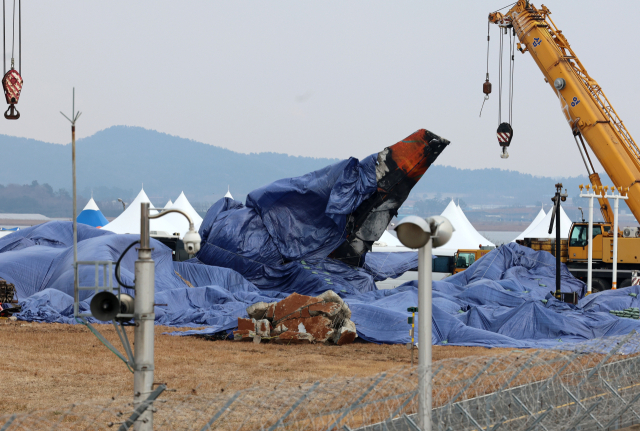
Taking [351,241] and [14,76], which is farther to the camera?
[351,241]

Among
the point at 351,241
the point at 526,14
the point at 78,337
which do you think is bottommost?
the point at 78,337

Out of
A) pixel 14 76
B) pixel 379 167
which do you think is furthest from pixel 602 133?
pixel 14 76

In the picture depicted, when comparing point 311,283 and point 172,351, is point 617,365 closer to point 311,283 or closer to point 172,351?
point 172,351

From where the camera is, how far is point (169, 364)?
14.7 m

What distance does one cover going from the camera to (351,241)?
29.0 meters

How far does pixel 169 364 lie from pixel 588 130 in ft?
60.9

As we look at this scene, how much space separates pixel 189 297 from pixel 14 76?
9.60m

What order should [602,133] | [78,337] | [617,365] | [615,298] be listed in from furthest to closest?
[602,133], [615,298], [78,337], [617,365]

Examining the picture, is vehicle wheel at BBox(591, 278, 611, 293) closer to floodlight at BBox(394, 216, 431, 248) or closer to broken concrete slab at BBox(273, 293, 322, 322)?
broken concrete slab at BBox(273, 293, 322, 322)

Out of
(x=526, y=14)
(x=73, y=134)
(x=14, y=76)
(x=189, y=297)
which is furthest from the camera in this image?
(x=526, y=14)

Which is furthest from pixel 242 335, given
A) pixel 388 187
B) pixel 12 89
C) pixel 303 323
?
pixel 388 187

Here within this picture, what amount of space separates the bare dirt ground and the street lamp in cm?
489

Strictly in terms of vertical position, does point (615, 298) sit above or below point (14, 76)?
below

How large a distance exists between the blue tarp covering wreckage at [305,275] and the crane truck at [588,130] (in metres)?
1.58
